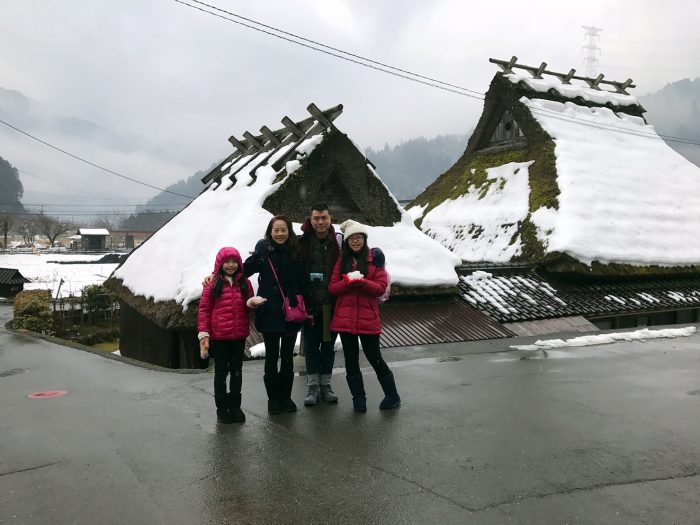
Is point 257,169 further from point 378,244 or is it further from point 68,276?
point 68,276

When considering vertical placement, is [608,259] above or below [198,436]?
above

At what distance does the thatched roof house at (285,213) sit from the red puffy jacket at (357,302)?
4.63 metres

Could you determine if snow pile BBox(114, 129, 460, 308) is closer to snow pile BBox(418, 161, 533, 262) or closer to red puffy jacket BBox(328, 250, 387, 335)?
snow pile BBox(418, 161, 533, 262)

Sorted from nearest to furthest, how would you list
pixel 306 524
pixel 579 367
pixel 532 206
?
pixel 306 524 < pixel 579 367 < pixel 532 206

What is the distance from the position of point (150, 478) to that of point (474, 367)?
4.57 m

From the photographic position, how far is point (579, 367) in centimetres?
669

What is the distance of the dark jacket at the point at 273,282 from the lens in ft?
14.6

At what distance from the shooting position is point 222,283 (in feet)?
14.3

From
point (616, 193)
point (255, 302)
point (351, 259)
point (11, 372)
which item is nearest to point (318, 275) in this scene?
point (351, 259)

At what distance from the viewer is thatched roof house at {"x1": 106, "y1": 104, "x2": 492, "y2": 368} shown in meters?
9.56

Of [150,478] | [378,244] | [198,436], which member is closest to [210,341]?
[198,436]

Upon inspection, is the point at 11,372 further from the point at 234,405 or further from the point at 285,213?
the point at 285,213

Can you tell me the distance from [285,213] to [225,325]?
20.3 feet

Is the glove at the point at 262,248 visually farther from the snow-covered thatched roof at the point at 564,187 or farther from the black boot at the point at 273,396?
the snow-covered thatched roof at the point at 564,187
